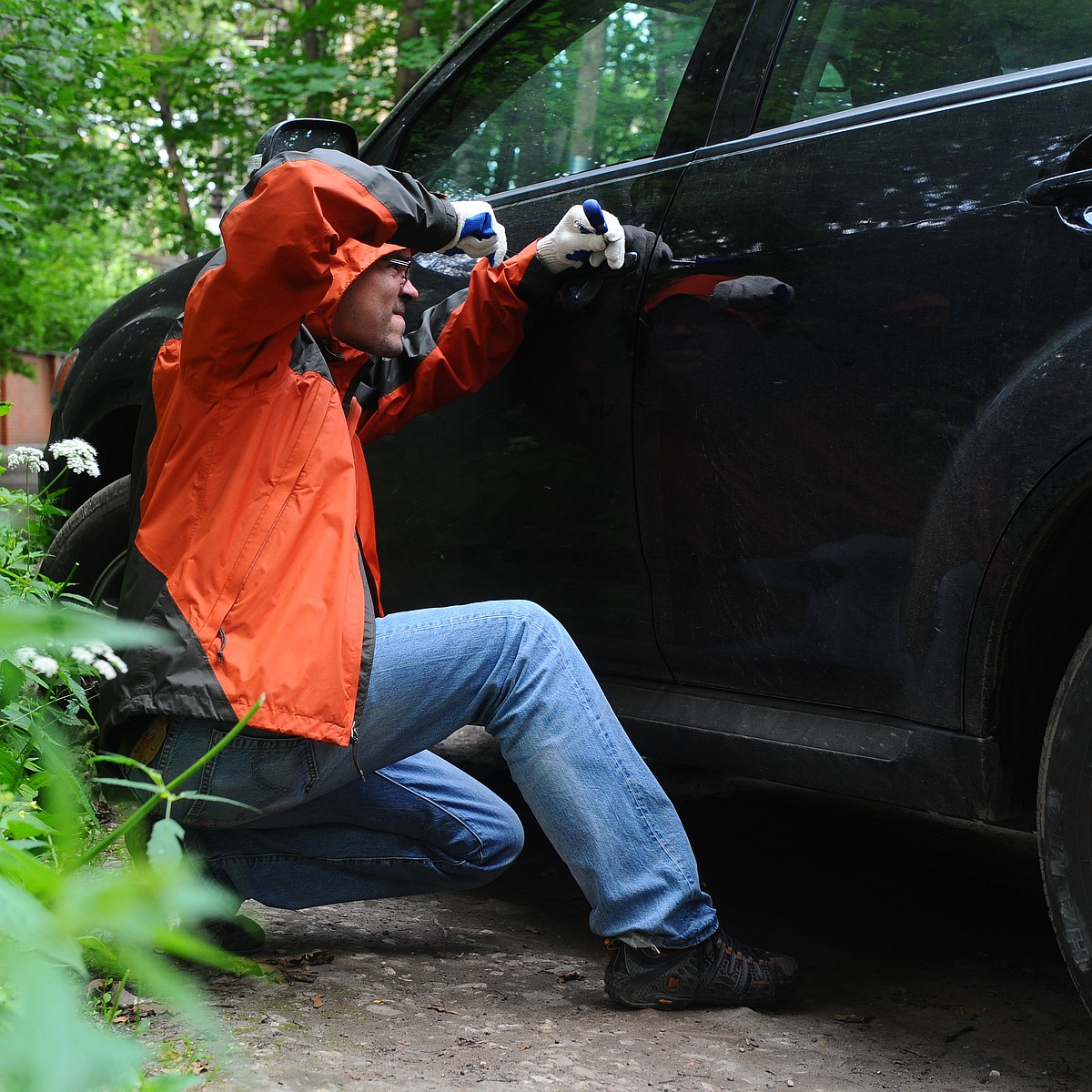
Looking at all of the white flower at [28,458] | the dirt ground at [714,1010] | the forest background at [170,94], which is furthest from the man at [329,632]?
the forest background at [170,94]

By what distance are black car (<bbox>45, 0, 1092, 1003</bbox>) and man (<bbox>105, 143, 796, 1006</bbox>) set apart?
0.65ft

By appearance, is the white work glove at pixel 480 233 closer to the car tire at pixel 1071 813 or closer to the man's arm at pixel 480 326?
the man's arm at pixel 480 326

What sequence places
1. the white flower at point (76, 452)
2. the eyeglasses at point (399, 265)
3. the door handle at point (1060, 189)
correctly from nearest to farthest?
the door handle at point (1060, 189) → the eyeglasses at point (399, 265) → the white flower at point (76, 452)

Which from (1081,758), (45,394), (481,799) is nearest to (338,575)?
(481,799)

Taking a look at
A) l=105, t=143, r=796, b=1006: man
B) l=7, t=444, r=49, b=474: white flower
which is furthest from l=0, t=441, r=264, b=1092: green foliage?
l=7, t=444, r=49, b=474: white flower

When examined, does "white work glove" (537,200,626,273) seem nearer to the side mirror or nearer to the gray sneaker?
the side mirror

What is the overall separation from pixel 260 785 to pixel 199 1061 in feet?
1.40

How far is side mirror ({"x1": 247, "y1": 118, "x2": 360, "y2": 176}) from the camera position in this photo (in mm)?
2082

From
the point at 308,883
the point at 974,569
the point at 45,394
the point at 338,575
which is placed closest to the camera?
the point at 974,569

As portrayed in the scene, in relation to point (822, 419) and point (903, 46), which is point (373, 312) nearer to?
point (822, 419)

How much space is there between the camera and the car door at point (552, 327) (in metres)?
2.14

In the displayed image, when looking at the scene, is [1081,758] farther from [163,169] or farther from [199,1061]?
[163,169]

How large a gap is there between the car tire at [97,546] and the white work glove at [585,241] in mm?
1274

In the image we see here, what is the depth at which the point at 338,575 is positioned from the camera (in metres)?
1.86
